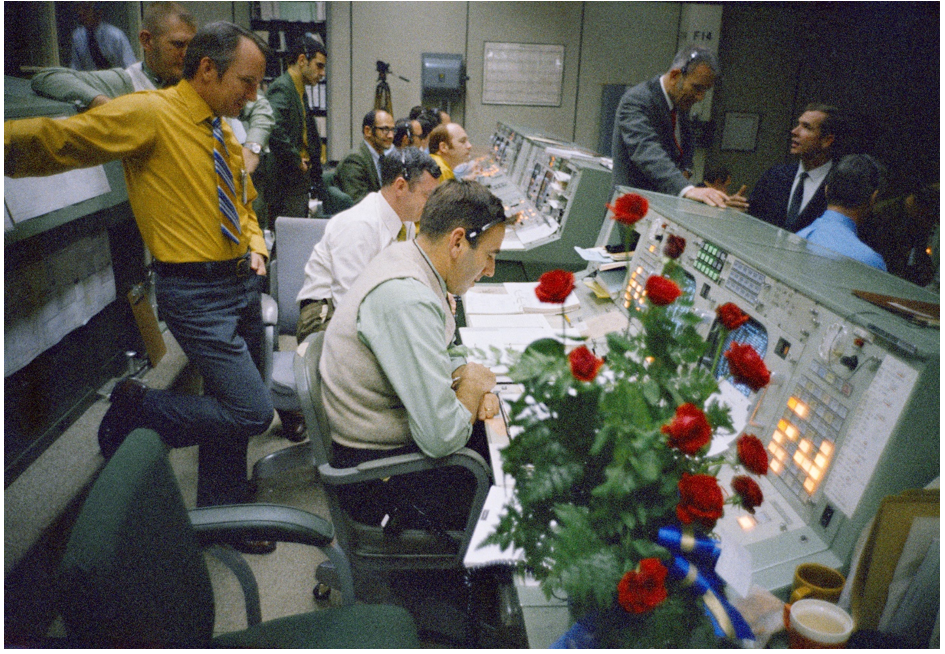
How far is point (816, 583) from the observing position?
0.98 metres

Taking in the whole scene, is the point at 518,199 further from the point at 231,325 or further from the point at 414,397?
the point at 414,397

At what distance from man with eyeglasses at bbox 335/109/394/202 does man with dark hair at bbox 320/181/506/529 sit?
255cm

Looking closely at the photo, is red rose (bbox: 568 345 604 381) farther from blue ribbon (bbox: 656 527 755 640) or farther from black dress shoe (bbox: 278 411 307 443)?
black dress shoe (bbox: 278 411 307 443)

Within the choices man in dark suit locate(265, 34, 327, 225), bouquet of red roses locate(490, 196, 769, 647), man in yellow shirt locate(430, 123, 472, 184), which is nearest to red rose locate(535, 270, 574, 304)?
bouquet of red roses locate(490, 196, 769, 647)

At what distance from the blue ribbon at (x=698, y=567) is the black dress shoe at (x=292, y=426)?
219 centimetres

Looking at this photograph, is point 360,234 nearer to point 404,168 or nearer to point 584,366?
point 404,168

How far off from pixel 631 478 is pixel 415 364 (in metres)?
0.72

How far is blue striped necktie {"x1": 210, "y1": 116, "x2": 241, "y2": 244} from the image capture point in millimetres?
1847

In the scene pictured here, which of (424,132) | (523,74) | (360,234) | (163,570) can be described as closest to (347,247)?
(360,234)

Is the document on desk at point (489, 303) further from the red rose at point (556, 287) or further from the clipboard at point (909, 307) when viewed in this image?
the red rose at point (556, 287)

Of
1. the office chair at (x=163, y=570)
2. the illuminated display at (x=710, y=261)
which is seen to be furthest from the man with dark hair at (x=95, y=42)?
the illuminated display at (x=710, y=261)

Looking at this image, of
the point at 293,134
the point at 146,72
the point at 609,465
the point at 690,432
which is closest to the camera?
the point at 690,432

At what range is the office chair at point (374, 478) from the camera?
139 cm

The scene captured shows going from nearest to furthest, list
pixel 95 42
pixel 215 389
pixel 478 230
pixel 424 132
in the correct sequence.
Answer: pixel 478 230 → pixel 215 389 → pixel 95 42 → pixel 424 132
